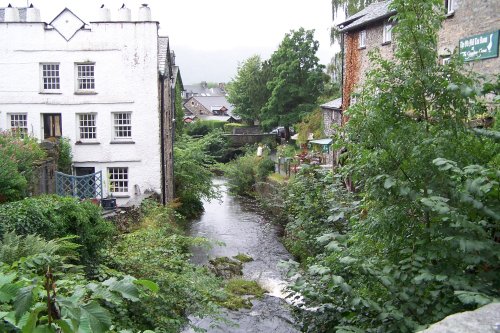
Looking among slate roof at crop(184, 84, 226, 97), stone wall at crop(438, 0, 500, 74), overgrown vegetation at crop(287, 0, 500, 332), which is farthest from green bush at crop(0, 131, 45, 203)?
slate roof at crop(184, 84, 226, 97)

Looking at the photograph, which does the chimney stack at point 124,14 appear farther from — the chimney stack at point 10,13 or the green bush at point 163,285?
the green bush at point 163,285

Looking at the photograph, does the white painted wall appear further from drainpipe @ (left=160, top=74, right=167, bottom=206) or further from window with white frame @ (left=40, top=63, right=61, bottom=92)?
→ drainpipe @ (left=160, top=74, right=167, bottom=206)

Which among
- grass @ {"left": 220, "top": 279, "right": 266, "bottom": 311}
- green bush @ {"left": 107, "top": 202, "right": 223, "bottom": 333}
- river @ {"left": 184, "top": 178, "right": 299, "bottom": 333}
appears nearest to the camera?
green bush @ {"left": 107, "top": 202, "right": 223, "bottom": 333}

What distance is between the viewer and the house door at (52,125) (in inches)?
957

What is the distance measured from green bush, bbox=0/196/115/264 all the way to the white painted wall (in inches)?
503

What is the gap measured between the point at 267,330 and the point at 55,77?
54.1 feet

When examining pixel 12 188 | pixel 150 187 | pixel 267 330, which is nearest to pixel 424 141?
pixel 267 330

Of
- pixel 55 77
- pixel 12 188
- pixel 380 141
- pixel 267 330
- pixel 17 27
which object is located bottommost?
pixel 267 330

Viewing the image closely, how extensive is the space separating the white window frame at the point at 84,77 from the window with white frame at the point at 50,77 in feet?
2.95

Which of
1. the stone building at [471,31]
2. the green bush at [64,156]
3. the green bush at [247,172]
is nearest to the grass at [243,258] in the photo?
the stone building at [471,31]

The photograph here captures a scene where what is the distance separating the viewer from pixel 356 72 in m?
28.2

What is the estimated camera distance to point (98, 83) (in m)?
23.9

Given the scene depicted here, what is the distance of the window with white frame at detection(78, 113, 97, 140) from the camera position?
24328 millimetres

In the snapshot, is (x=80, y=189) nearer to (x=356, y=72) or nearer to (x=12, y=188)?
(x=12, y=188)
